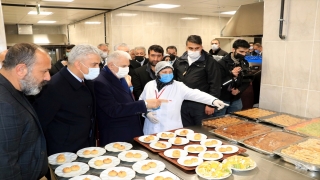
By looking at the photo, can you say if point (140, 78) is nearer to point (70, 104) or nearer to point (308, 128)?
point (70, 104)

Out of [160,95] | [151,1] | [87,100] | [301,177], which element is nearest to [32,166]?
[87,100]

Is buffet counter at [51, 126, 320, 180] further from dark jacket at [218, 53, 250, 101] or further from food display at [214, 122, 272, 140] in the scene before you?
dark jacket at [218, 53, 250, 101]

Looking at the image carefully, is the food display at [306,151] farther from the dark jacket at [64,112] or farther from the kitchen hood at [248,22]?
the kitchen hood at [248,22]

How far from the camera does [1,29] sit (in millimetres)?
2818

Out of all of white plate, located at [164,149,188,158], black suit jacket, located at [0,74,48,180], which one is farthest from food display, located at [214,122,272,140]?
black suit jacket, located at [0,74,48,180]

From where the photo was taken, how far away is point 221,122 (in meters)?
2.30

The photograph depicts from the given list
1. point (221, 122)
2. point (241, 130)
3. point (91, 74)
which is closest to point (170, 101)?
point (221, 122)

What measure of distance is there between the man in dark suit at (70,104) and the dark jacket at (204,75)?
4.34 ft

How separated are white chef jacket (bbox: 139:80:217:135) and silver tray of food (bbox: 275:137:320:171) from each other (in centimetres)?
81

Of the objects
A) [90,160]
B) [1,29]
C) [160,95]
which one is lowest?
[90,160]

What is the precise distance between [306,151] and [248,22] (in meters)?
2.27

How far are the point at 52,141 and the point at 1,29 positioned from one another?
1.73 meters

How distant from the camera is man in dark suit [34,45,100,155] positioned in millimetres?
1778

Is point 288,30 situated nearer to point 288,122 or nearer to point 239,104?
point 288,122
